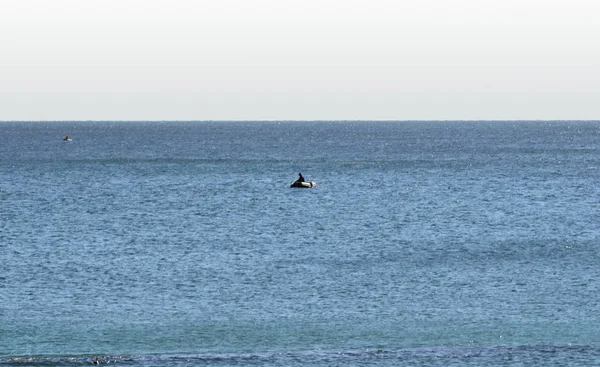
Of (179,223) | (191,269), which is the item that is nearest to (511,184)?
(179,223)

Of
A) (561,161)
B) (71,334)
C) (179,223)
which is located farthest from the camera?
(561,161)

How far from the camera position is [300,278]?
59.2 metres

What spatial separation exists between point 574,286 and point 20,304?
2769 cm

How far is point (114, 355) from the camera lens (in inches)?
1572

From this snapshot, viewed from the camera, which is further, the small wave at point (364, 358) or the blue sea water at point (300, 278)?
the blue sea water at point (300, 278)

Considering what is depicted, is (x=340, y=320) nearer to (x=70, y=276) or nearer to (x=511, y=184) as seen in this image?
(x=70, y=276)

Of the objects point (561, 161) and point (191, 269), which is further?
point (561, 161)

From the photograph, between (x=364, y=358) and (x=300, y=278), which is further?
(x=300, y=278)

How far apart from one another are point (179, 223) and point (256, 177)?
63.4m

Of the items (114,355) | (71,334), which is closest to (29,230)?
(71,334)

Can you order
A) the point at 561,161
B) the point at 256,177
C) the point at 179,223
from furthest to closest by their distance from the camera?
the point at 561,161, the point at 256,177, the point at 179,223

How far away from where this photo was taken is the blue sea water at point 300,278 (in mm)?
41656

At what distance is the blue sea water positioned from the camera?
41.7m

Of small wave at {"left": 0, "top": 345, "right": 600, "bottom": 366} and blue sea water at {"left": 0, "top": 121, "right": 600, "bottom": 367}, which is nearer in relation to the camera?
small wave at {"left": 0, "top": 345, "right": 600, "bottom": 366}
